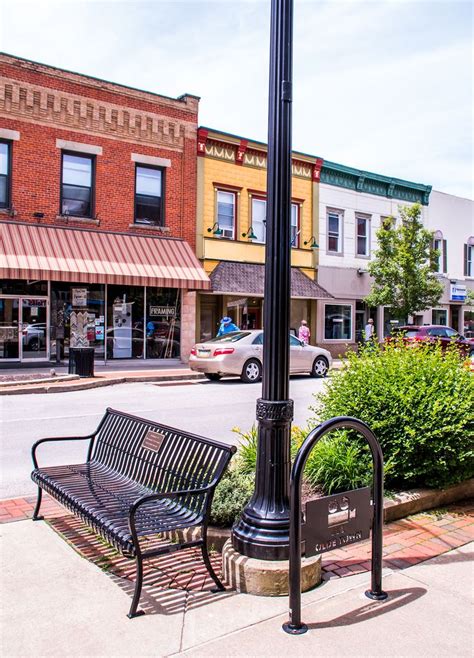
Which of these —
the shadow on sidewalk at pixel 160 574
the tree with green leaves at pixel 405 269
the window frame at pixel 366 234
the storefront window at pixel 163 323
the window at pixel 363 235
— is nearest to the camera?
the shadow on sidewalk at pixel 160 574

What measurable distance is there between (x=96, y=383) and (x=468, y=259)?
78.7 ft

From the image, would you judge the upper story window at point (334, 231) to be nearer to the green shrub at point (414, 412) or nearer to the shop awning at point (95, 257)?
the shop awning at point (95, 257)

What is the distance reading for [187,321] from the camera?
21.2 meters

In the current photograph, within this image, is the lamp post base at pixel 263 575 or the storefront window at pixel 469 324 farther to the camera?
the storefront window at pixel 469 324

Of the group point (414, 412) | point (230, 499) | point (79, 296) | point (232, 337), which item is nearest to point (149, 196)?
point (79, 296)

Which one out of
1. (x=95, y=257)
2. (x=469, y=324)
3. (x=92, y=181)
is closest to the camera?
(x=95, y=257)

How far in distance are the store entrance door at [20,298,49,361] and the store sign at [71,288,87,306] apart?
3.03 feet

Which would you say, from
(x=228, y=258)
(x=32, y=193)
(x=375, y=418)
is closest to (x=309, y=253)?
→ (x=228, y=258)

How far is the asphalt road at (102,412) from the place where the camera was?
24.0ft

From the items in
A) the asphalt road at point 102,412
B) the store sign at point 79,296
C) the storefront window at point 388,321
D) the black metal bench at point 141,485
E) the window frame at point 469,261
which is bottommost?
the asphalt road at point 102,412

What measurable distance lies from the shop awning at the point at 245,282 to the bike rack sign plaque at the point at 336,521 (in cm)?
1752

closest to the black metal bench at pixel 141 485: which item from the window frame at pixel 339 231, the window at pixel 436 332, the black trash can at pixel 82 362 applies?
the black trash can at pixel 82 362

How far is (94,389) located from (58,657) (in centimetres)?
1203

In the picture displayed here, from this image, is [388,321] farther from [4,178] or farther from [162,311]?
[4,178]
